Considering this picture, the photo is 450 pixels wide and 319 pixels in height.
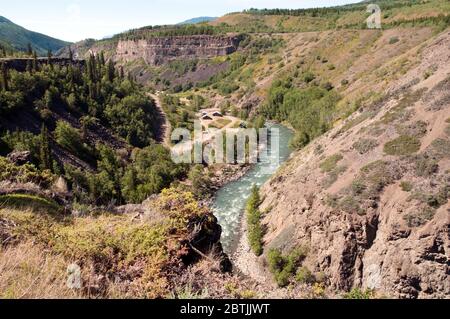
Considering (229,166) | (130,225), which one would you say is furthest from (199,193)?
(130,225)

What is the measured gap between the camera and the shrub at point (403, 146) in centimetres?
4003

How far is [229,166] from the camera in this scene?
75.4 m

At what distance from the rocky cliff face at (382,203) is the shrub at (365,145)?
0.12 meters

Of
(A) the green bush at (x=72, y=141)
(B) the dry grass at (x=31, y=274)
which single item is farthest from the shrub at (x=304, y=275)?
(A) the green bush at (x=72, y=141)

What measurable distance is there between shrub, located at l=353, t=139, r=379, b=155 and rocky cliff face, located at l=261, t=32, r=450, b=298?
0.41 feet

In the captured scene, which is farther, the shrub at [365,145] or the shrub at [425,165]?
the shrub at [365,145]

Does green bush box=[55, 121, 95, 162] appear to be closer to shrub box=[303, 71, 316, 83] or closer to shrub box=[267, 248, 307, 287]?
shrub box=[267, 248, 307, 287]

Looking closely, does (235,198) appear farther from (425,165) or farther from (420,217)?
(420,217)

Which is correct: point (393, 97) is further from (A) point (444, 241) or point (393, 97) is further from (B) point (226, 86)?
(B) point (226, 86)

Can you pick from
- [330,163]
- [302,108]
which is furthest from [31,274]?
[302,108]

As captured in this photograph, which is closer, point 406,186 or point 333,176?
point 406,186

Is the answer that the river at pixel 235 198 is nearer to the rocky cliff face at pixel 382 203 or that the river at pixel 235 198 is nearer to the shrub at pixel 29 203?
the rocky cliff face at pixel 382 203

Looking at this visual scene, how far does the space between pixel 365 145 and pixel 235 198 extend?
77.1 feet

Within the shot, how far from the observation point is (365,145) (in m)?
44.2
